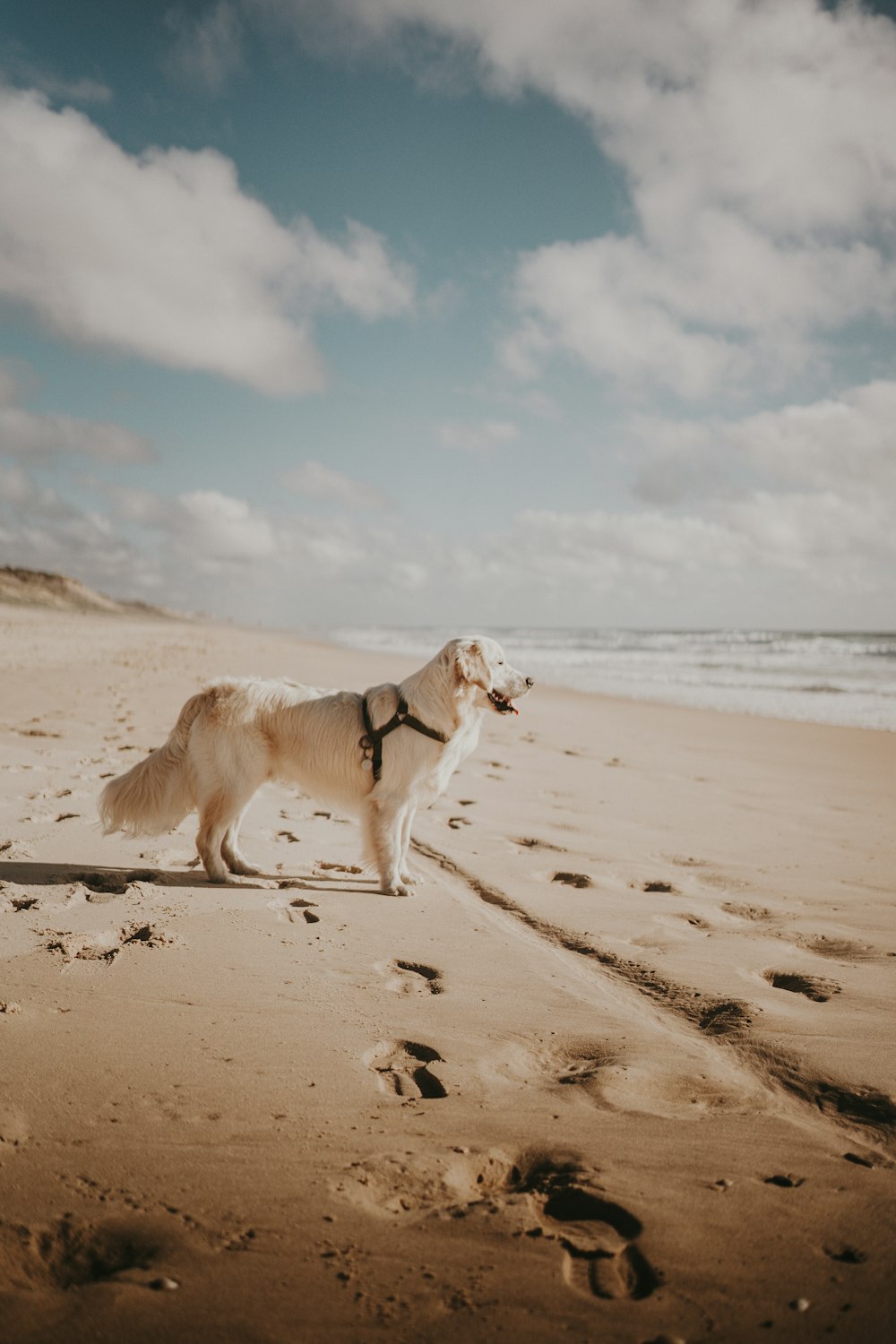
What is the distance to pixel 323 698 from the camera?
18.2 feet

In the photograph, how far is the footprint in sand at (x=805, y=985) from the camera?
3623 millimetres

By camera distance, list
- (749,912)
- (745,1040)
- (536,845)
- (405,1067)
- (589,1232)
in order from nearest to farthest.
Answer: (589,1232), (405,1067), (745,1040), (749,912), (536,845)

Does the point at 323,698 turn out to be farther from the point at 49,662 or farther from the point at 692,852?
the point at 49,662

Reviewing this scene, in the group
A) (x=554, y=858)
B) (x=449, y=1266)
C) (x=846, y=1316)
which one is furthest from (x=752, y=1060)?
(x=554, y=858)

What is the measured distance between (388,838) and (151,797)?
5.68 feet

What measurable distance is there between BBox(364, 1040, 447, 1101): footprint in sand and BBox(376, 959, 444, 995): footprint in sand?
1.65ft

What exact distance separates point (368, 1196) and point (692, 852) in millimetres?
4519

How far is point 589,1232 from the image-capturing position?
205 cm

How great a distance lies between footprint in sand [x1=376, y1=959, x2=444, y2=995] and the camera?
359 cm

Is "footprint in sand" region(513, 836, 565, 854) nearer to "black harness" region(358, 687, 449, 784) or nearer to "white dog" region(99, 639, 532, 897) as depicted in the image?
"white dog" region(99, 639, 532, 897)

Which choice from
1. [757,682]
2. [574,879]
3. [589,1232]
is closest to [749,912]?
[574,879]

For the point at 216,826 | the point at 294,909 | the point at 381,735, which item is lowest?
the point at 294,909

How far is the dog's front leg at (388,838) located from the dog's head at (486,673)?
986 millimetres

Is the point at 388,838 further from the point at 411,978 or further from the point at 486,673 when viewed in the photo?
the point at 411,978
